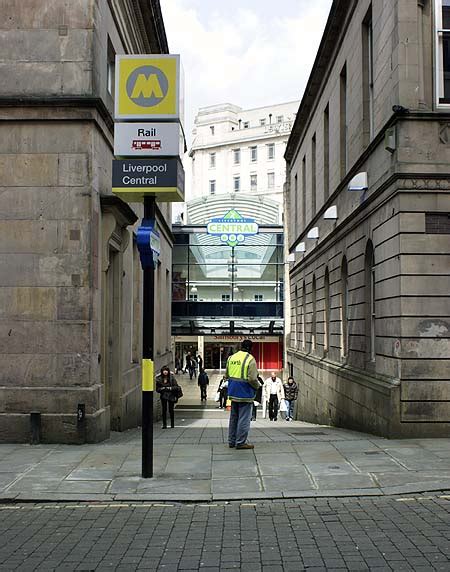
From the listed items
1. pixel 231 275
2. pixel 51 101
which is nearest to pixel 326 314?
pixel 51 101

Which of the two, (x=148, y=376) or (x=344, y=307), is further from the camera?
(x=344, y=307)

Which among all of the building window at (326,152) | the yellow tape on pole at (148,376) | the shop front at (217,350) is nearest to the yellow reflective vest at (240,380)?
the yellow tape on pole at (148,376)

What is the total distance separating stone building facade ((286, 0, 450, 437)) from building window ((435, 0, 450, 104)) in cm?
2

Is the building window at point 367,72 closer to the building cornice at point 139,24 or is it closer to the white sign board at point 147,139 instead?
the building cornice at point 139,24

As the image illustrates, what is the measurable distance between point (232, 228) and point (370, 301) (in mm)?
32813

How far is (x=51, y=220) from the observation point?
12445mm

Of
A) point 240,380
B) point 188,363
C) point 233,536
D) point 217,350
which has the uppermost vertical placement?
point 240,380

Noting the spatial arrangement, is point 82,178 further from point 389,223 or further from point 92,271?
point 389,223

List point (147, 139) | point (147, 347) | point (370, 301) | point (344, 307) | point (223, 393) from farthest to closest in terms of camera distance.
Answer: point (223, 393) → point (344, 307) → point (370, 301) → point (147, 139) → point (147, 347)

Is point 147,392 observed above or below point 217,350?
above

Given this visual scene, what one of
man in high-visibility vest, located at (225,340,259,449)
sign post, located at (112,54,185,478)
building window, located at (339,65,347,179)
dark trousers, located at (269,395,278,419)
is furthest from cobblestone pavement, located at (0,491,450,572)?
dark trousers, located at (269,395,278,419)

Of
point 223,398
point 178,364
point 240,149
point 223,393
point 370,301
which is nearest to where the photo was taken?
point 370,301

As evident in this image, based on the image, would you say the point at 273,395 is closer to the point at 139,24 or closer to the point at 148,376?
the point at 139,24

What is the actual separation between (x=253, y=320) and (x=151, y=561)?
146ft
